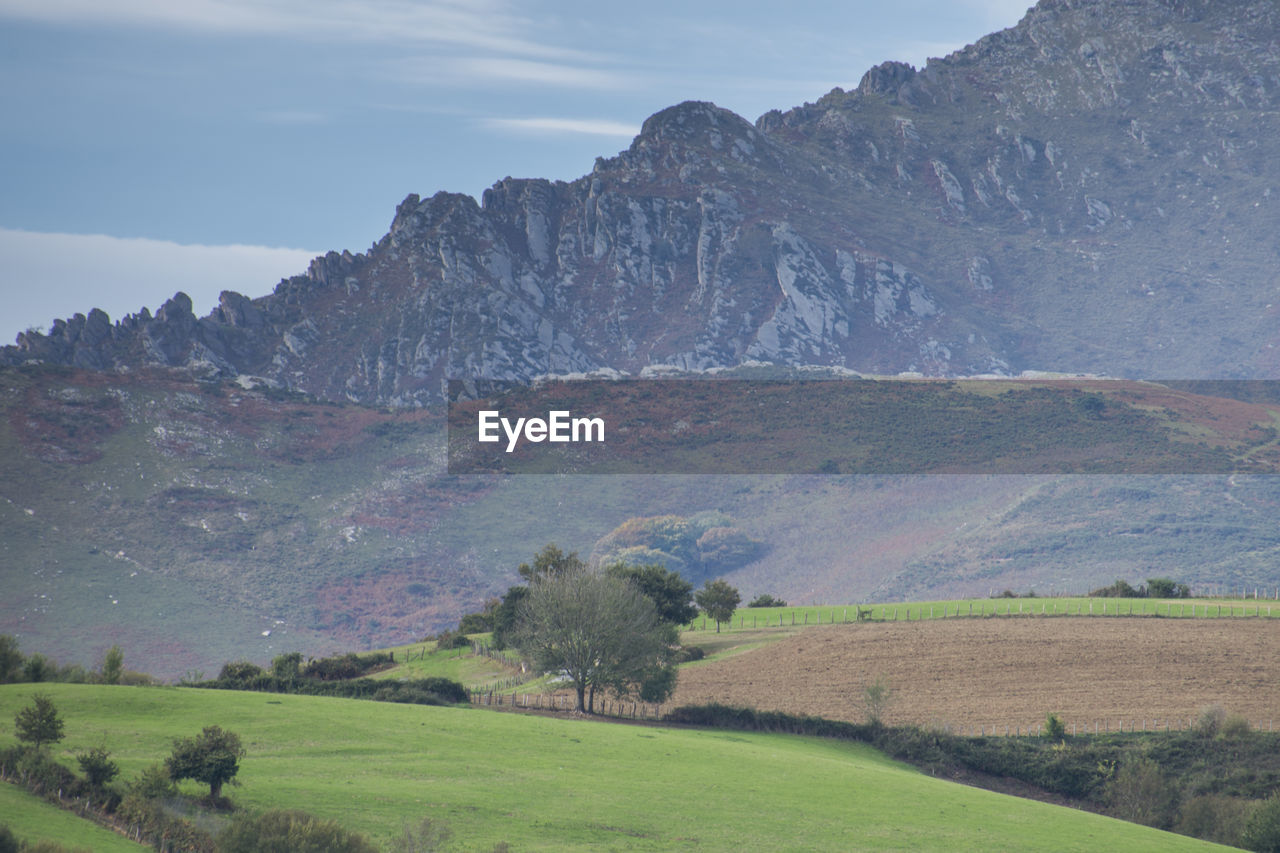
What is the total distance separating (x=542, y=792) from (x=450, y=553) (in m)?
162

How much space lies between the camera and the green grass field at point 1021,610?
82.8 meters

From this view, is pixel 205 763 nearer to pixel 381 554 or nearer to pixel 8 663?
pixel 8 663

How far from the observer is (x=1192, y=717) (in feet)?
196

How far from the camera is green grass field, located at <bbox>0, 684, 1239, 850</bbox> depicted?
3438 centimetres

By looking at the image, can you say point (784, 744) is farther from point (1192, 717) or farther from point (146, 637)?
point (146, 637)

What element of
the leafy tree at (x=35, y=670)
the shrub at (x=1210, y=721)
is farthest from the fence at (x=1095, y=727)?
the leafy tree at (x=35, y=670)

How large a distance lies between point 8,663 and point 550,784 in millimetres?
23565

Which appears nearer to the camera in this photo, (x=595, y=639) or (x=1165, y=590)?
(x=595, y=639)

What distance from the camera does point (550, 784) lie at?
38.5 meters

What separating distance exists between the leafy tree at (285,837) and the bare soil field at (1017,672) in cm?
3555

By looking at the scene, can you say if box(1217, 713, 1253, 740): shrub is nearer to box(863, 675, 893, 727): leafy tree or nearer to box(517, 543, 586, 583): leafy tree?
box(863, 675, 893, 727): leafy tree

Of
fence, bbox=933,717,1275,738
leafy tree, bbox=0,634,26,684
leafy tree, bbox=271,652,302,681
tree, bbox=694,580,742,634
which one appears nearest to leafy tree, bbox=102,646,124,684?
leafy tree, bbox=0,634,26,684

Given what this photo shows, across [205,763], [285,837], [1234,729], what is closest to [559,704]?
[205,763]

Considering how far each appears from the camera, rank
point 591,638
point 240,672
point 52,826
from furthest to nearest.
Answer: point 240,672
point 591,638
point 52,826
